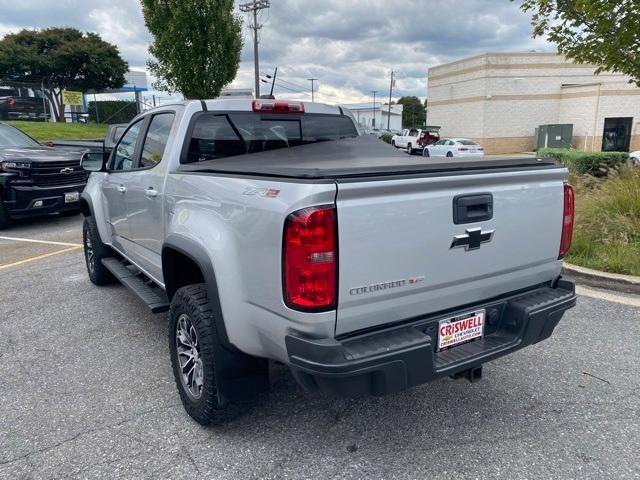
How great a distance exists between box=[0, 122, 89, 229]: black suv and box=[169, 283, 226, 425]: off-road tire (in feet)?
23.7

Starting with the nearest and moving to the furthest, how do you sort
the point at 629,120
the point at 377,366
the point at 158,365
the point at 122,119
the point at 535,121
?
the point at 377,366, the point at 158,365, the point at 629,120, the point at 535,121, the point at 122,119

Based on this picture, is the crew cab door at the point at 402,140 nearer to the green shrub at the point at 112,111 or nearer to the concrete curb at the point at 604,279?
the green shrub at the point at 112,111

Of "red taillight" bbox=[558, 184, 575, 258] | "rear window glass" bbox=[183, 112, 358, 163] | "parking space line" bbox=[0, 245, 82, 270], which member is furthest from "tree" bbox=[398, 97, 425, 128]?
"red taillight" bbox=[558, 184, 575, 258]

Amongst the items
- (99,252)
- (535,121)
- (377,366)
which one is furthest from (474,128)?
(377,366)

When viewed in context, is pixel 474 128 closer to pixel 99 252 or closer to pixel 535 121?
pixel 535 121

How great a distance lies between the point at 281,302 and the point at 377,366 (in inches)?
19.8

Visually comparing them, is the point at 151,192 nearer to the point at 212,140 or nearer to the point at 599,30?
the point at 212,140

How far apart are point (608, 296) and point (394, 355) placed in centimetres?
392

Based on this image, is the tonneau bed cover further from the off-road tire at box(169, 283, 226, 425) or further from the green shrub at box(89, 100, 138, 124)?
the green shrub at box(89, 100, 138, 124)

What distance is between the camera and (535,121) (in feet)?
113

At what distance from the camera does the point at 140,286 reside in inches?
161

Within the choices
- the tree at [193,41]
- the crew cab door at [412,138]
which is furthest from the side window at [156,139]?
the crew cab door at [412,138]

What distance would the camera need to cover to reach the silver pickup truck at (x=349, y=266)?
2160mm

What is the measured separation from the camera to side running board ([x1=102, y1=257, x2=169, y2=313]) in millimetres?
3580
